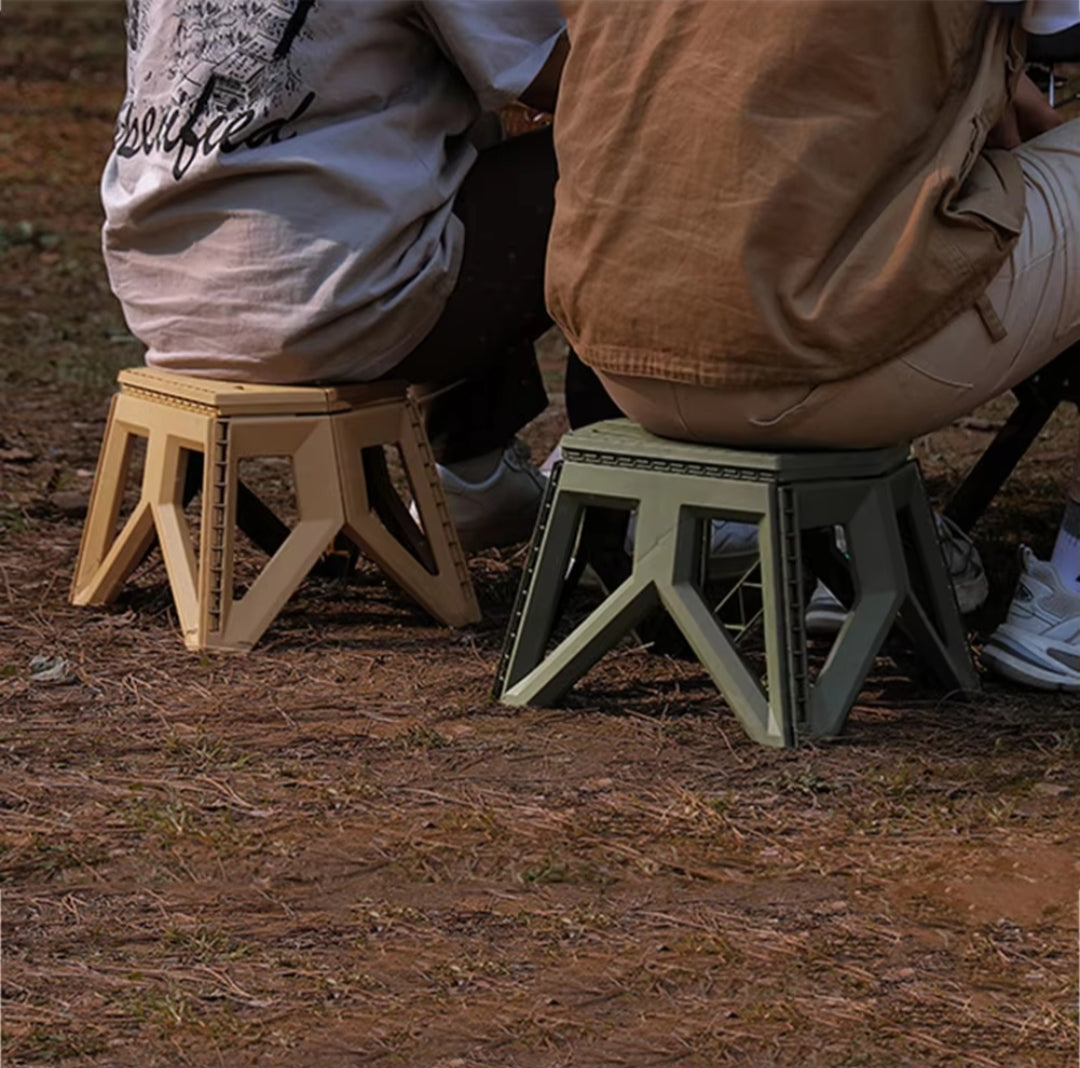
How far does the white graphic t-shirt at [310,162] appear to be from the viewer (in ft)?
10.4

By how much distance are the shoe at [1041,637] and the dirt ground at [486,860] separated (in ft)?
0.15

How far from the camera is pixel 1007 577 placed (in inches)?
146

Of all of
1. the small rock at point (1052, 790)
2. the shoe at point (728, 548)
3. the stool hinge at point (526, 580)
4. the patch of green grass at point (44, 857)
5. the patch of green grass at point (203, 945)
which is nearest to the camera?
the patch of green grass at point (203, 945)

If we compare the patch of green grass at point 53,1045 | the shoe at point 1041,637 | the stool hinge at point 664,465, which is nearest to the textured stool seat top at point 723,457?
the stool hinge at point 664,465

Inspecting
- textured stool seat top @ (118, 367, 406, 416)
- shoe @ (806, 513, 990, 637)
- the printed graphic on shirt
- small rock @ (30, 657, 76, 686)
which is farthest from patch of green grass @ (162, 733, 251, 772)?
shoe @ (806, 513, 990, 637)

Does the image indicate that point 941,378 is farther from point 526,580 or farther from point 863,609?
point 526,580

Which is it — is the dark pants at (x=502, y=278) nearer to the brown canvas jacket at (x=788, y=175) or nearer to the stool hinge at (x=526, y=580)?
the stool hinge at (x=526, y=580)

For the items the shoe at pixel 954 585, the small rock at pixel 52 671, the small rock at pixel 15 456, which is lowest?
the small rock at pixel 15 456

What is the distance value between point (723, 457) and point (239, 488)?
115 centimetres

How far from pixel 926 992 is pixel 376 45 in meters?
1.79

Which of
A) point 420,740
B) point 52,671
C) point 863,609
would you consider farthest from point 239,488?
point 863,609

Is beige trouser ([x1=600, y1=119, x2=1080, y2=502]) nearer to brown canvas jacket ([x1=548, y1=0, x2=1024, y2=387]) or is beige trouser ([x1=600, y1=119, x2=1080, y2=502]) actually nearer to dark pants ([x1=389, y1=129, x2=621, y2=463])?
brown canvas jacket ([x1=548, y1=0, x2=1024, y2=387])

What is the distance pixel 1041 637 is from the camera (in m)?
3.12

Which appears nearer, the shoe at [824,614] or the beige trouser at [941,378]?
the beige trouser at [941,378]
